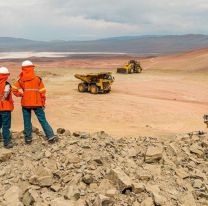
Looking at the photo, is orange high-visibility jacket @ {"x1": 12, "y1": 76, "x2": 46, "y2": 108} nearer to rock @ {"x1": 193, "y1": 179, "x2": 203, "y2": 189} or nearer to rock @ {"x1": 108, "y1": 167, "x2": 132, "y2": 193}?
rock @ {"x1": 108, "y1": 167, "x2": 132, "y2": 193}

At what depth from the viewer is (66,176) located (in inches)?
313

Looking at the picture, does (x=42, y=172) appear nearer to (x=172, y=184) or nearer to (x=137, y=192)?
(x=137, y=192)

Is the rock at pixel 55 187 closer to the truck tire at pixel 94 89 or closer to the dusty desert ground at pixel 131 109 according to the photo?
the dusty desert ground at pixel 131 109

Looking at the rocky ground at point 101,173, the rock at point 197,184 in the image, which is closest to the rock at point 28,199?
the rocky ground at point 101,173

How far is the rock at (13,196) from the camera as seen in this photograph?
719 centimetres

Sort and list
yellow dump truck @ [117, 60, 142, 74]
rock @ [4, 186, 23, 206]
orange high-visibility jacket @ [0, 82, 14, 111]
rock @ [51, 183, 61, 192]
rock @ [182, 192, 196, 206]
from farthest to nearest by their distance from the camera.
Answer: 1. yellow dump truck @ [117, 60, 142, 74]
2. orange high-visibility jacket @ [0, 82, 14, 111]
3. rock @ [182, 192, 196, 206]
4. rock @ [51, 183, 61, 192]
5. rock @ [4, 186, 23, 206]

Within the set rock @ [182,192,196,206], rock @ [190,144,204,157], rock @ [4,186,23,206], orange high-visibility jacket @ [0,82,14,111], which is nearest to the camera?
rock @ [4,186,23,206]

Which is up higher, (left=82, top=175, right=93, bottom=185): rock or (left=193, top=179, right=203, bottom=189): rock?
(left=82, top=175, right=93, bottom=185): rock

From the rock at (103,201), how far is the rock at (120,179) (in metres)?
0.42

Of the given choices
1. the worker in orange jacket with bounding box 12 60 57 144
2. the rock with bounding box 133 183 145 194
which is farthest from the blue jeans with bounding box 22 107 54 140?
the rock with bounding box 133 183 145 194

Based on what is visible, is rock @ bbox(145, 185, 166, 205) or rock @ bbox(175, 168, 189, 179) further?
rock @ bbox(175, 168, 189, 179)

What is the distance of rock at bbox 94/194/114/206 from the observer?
7.21m

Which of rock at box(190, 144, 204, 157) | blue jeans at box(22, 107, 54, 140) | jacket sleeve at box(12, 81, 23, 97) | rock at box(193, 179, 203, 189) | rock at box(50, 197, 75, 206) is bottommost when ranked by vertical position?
rock at box(193, 179, 203, 189)

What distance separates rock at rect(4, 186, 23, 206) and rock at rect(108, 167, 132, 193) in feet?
5.61
